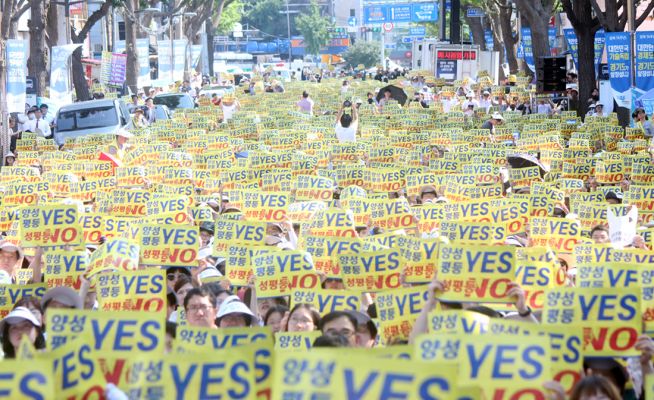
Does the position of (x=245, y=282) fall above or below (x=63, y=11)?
below

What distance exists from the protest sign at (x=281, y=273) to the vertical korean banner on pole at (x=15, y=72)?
17992 mm

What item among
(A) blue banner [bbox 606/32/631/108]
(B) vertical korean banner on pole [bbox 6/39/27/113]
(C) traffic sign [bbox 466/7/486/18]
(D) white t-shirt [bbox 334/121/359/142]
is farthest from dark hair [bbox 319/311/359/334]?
(C) traffic sign [bbox 466/7/486/18]

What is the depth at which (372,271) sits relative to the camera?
11.4 m

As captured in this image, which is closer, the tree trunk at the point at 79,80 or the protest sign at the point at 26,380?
the protest sign at the point at 26,380

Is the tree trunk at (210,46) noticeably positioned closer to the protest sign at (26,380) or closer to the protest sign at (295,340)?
the protest sign at (295,340)

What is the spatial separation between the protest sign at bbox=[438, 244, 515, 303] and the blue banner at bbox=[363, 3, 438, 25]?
266 feet

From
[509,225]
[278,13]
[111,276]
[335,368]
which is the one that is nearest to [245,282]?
[111,276]

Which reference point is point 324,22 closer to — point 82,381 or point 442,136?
point 442,136

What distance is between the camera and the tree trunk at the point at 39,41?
129 feet

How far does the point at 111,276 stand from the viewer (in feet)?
34.8

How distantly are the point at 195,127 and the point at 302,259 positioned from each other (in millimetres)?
21421

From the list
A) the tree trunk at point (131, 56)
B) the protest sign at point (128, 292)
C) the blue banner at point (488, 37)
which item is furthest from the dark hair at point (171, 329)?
the blue banner at point (488, 37)

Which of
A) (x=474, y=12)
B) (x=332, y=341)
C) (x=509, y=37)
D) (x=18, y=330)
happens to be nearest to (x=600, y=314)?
(x=332, y=341)

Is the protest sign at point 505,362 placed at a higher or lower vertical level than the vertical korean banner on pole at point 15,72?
lower
